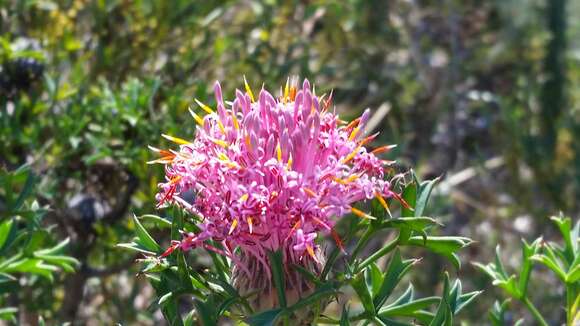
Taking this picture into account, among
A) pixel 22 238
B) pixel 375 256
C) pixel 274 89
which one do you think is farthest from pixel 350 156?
pixel 274 89

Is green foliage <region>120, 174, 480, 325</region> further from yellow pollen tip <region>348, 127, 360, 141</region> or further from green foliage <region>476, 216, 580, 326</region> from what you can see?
green foliage <region>476, 216, 580, 326</region>

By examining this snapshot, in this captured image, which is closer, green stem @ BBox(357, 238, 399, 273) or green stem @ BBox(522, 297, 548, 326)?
green stem @ BBox(357, 238, 399, 273)

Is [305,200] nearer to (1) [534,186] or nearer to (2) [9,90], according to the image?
(2) [9,90]

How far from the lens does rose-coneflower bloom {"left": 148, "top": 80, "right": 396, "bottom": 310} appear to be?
3.85 feet

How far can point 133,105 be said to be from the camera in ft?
7.04

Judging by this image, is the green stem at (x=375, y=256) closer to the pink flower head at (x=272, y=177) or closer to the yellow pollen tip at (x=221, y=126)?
the pink flower head at (x=272, y=177)

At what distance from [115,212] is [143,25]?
0.77m

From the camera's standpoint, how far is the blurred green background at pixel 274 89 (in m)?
2.25

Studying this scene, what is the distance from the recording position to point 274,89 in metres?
2.78

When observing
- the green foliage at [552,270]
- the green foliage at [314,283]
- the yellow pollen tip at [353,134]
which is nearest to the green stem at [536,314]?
the green foliage at [552,270]

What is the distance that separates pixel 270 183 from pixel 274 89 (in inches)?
63.5

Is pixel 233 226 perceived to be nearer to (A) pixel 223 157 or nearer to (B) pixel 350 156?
(A) pixel 223 157

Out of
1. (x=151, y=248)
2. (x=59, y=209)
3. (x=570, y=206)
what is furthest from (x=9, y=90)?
(x=570, y=206)

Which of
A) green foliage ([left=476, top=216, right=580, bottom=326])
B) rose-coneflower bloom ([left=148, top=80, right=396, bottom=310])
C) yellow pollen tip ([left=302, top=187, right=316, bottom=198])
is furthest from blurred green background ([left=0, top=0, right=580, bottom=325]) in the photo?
green foliage ([left=476, top=216, right=580, bottom=326])
